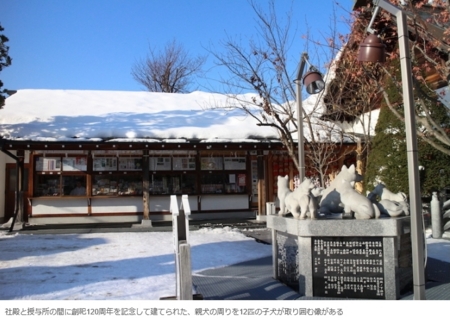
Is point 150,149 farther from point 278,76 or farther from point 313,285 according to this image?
point 313,285

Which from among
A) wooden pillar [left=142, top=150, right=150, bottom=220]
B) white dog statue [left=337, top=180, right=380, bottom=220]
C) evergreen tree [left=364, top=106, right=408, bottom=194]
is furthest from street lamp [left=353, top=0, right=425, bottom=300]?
wooden pillar [left=142, top=150, right=150, bottom=220]

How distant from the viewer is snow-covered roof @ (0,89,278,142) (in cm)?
1326

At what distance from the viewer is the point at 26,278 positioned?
21.5 feet

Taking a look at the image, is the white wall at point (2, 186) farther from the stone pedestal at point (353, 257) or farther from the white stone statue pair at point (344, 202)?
the stone pedestal at point (353, 257)

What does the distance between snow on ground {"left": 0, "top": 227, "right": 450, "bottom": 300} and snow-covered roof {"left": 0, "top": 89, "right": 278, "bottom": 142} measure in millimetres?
3262

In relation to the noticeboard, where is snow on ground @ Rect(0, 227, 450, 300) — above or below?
below

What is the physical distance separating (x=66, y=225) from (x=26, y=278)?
6737 millimetres

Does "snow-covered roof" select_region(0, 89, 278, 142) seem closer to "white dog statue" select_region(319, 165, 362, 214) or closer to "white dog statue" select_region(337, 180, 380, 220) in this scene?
"white dog statue" select_region(319, 165, 362, 214)

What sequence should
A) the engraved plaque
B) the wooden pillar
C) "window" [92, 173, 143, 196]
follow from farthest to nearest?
"window" [92, 173, 143, 196] < the wooden pillar < the engraved plaque

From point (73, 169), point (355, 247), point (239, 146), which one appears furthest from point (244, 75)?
point (355, 247)

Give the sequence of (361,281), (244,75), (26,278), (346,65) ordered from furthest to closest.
A: (244,75)
(346,65)
(26,278)
(361,281)

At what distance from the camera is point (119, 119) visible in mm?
14945

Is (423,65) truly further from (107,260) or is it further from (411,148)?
(107,260)

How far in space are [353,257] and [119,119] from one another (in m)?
11.4
